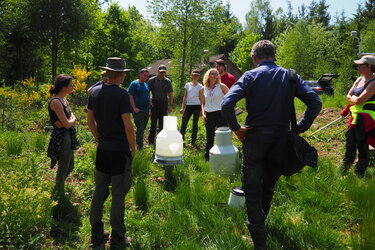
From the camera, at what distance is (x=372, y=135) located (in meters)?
4.36

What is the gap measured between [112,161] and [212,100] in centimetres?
328

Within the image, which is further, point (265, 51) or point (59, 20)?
point (59, 20)

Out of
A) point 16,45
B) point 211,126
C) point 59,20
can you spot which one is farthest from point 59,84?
point 16,45

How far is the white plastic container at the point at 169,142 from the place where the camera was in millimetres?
4277

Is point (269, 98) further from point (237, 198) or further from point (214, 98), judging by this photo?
point (214, 98)

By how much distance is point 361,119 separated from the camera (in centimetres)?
437

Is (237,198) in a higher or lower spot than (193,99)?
lower

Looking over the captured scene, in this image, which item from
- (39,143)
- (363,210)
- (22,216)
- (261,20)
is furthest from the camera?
(261,20)

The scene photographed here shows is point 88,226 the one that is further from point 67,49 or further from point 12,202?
point 67,49

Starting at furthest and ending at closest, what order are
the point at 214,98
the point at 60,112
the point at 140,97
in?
the point at 140,97, the point at 214,98, the point at 60,112

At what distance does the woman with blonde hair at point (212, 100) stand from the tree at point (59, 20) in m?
16.7

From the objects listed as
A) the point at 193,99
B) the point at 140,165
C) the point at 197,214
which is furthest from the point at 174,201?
the point at 193,99

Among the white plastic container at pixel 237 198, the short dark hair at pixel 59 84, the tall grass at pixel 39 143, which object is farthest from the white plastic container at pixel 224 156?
the tall grass at pixel 39 143

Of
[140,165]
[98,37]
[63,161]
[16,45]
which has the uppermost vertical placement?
[98,37]
